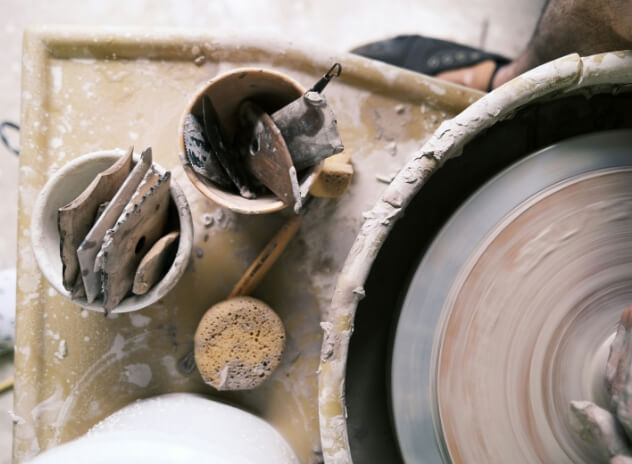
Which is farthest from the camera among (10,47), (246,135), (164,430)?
(10,47)

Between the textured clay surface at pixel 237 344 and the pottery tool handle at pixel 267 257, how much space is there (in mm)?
43

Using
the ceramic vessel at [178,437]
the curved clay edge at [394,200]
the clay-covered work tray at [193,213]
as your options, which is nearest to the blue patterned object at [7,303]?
the clay-covered work tray at [193,213]

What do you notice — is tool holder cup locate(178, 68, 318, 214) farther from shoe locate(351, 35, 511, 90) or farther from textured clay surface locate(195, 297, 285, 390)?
shoe locate(351, 35, 511, 90)

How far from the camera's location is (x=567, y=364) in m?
0.63

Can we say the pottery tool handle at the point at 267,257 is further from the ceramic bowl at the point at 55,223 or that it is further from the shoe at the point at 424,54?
the shoe at the point at 424,54

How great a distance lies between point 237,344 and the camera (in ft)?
2.48

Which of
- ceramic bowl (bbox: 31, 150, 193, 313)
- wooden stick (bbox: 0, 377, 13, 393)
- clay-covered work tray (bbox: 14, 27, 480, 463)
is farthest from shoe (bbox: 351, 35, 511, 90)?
wooden stick (bbox: 0, 377, 13, 393)

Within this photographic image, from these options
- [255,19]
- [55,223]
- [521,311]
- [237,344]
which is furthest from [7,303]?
[521,311]

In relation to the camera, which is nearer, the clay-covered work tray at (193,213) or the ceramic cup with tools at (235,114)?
the ceramic cup with tools at (235,114)

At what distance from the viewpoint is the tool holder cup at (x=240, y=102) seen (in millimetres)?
691

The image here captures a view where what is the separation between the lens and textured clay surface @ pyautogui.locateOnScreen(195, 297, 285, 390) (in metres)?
0.75

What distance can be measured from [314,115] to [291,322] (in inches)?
13.7

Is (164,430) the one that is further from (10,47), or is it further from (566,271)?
(10,47)

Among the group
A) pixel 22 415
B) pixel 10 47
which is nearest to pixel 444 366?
pixel 22 415
